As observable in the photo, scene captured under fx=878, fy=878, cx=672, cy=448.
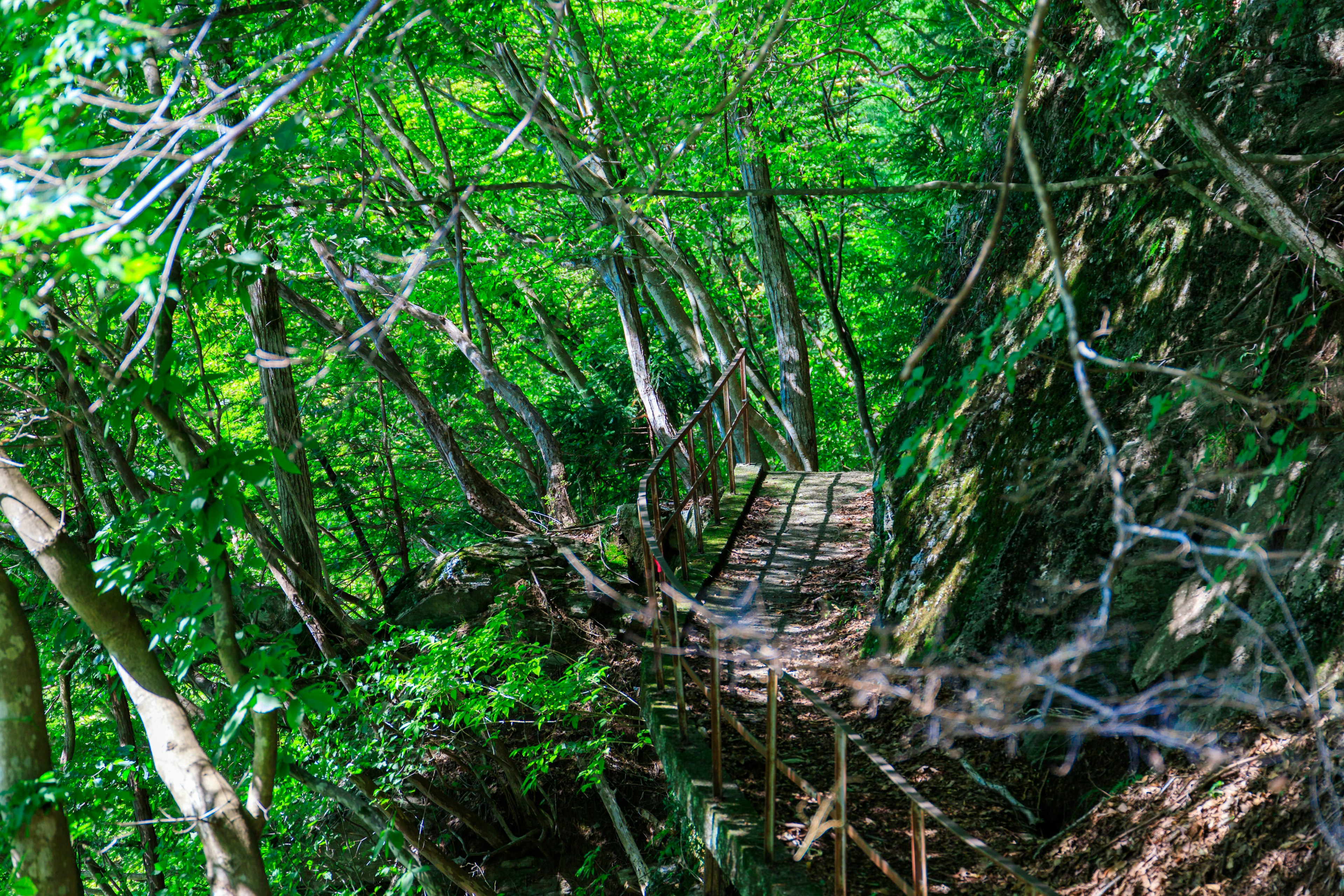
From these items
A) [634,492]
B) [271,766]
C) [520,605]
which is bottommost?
[634,492]

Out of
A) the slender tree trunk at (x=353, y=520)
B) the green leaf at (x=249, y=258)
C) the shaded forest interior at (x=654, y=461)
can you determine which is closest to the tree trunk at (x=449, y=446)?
the shaded forest interior at (x=654, y=461)

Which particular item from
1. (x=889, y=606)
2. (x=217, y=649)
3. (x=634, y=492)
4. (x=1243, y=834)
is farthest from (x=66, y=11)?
(x=634, y=492)

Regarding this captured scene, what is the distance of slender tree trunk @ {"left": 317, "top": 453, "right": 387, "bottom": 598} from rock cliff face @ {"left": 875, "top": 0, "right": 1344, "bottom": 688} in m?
6.93

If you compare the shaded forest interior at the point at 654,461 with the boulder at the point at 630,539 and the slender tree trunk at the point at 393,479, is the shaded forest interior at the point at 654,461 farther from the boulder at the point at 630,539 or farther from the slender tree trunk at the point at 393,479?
the slender tree trunk at the point at 393,479

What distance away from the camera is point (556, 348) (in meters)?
13.9

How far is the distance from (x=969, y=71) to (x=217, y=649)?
7502 mm

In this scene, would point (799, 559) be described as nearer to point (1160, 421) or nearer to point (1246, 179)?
point (1160, 421)

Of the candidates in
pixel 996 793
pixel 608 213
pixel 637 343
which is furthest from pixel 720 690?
pixel 637 343

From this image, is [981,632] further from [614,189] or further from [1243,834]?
[614,189]

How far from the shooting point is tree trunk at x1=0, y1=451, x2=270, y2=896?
3.44 metres

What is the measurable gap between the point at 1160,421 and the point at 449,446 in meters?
7.06

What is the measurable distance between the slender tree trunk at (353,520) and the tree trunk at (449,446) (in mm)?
1570

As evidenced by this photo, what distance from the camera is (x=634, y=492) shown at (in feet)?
42.0

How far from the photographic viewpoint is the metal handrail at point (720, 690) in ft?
9.64
